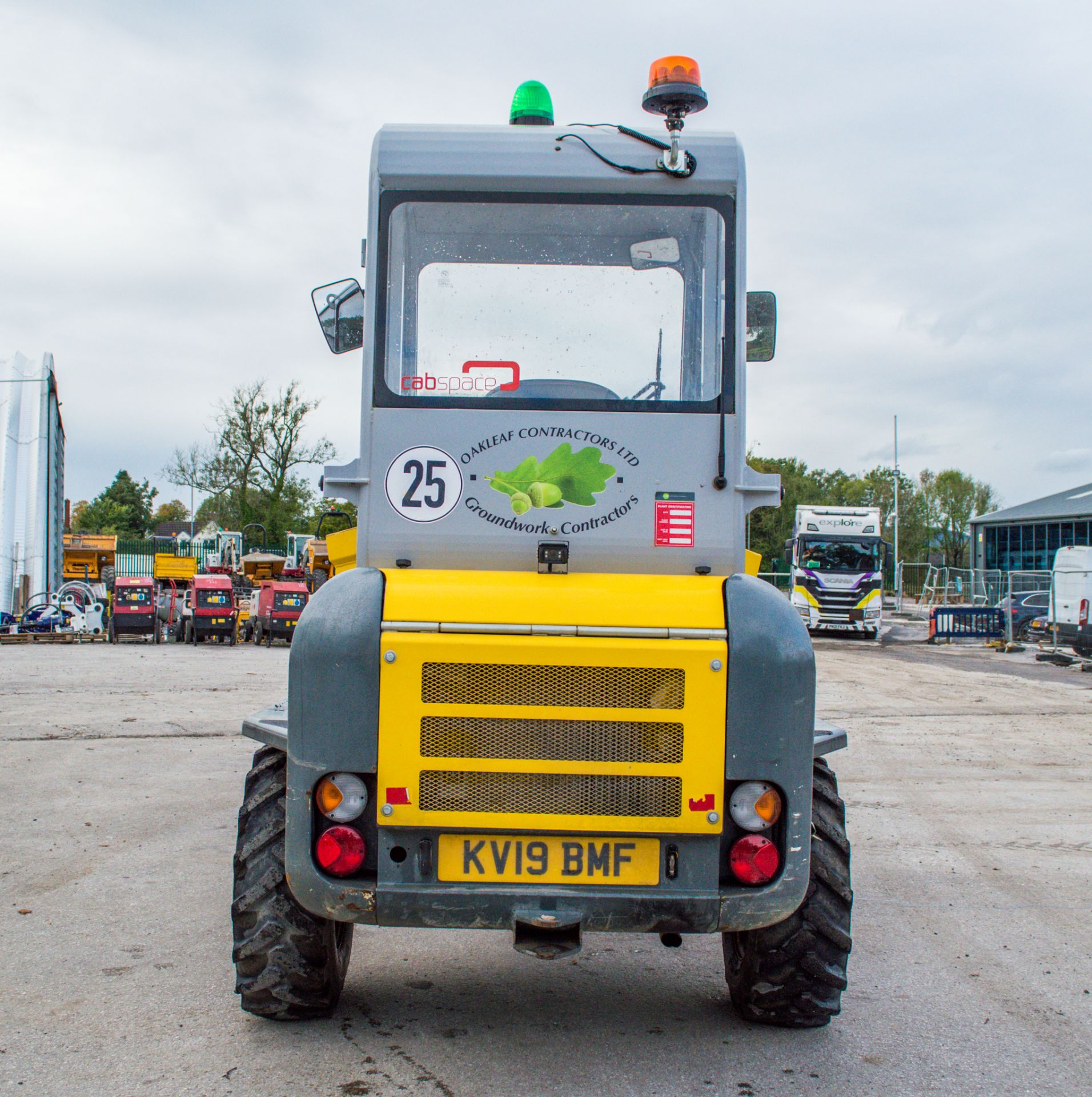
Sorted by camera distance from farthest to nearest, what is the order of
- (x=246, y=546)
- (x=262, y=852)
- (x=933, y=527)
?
(x=933, y=527)
(x=246, y=546)
(x=262, y=852)

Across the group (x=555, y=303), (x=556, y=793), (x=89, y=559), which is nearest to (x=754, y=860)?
(x=556, y=793)

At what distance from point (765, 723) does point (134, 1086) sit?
232 centimetres

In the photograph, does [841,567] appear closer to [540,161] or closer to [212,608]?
Result: [212,608]

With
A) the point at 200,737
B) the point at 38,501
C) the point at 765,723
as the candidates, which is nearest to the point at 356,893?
the point at 765,723

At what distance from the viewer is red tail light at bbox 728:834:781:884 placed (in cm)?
353

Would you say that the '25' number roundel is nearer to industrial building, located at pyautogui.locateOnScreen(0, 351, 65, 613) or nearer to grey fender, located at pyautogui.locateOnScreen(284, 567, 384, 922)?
grey fender, located at pyautogui.locateOnScreen(284, 567, 384, 922)

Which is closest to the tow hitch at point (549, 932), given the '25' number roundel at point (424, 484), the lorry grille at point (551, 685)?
the lorry grille at point (551, 685)

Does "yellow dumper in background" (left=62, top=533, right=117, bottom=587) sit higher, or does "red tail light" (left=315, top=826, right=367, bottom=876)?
"yellow dumper in background" (left=62, top=533, right=117, bottom=587)

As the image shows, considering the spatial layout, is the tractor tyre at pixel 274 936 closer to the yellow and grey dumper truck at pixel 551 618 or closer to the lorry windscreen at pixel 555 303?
the yellow and grey dumper truck at pixel 551 618

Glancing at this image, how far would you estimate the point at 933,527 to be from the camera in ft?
259

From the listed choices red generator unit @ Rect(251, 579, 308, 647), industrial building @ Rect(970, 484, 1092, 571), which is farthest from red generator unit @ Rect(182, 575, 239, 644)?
industrial building @ Rect(970, 484, 1092, 571)

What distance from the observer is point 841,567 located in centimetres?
2895

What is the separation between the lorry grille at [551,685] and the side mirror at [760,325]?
1.50m

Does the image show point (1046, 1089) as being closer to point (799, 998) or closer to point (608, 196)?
point (799, 998)
